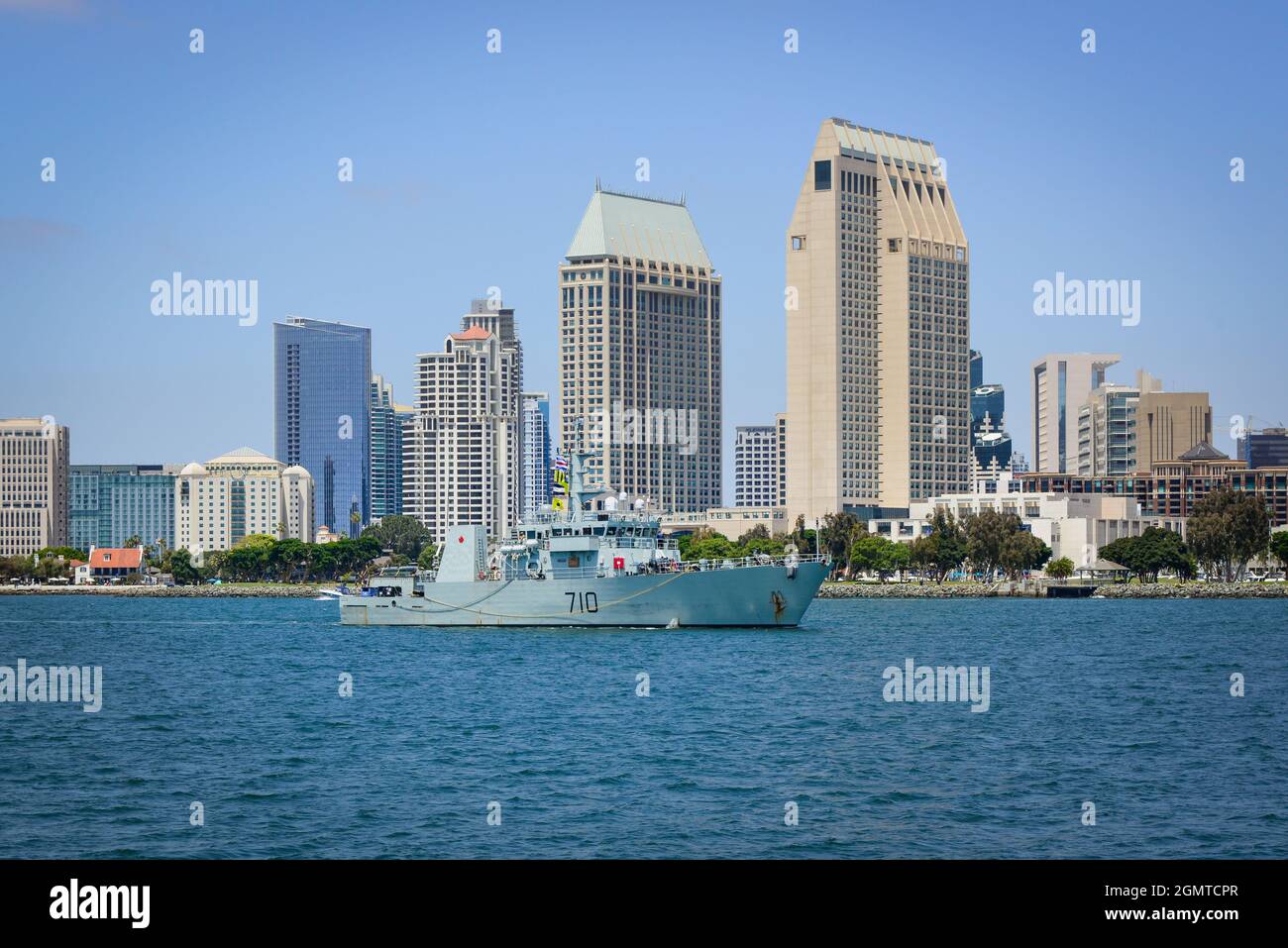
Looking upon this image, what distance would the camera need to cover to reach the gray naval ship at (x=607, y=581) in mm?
96500

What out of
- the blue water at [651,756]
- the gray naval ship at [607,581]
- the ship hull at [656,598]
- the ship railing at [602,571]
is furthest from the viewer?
the ship railing at [602,571]

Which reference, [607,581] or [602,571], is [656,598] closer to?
[607,581]

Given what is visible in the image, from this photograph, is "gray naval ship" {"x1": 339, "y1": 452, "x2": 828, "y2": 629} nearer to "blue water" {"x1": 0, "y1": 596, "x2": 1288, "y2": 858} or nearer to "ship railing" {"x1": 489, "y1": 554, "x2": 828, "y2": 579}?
"ship railing" {"x1": 489, "y1": 554, "x2": 828, "y2": 579}

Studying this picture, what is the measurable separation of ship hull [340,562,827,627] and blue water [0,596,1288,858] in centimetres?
728

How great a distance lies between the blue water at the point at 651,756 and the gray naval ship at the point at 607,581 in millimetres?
7515

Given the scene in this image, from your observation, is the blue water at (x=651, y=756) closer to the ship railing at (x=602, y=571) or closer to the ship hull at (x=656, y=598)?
the ship hull at (x=656, y=598)

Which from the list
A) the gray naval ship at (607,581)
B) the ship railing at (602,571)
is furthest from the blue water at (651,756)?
the ship railing at (602,571)

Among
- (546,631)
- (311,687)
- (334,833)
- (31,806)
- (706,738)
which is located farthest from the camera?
(546,631)

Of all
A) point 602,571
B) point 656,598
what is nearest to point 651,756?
point 656,598

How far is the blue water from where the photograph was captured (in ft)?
107
